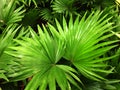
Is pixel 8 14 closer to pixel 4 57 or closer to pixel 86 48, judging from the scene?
pixel 4 57

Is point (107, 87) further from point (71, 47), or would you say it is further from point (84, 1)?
point (84, 1)

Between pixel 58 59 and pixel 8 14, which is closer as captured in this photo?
pixel 58 59

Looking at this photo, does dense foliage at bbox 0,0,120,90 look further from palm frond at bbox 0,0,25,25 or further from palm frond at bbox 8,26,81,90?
palm frond at bbox 0,0,25,25

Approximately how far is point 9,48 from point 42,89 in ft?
1.34

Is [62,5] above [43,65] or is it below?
above

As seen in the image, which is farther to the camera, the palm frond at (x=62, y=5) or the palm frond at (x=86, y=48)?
the palm frond at (x=62, y=5)

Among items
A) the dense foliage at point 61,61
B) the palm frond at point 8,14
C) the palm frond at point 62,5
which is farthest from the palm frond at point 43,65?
the palm frond at point 62,5

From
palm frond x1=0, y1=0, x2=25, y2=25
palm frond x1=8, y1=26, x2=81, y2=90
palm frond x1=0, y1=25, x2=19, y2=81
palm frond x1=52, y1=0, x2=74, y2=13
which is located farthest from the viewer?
palm frond x1=52, y1=0, x2=74, y2=13

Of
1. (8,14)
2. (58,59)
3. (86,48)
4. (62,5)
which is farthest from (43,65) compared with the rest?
(62,5)

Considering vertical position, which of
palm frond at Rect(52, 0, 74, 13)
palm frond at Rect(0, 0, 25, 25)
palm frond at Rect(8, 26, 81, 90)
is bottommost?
palm frond at Rect(8, 26, 81, 90)

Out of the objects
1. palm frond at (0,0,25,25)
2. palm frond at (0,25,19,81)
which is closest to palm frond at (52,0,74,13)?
palm frond at (0,0,25,25)

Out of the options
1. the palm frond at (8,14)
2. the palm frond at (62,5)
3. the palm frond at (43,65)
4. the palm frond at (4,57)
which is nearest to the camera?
the palm frond at (43,65)

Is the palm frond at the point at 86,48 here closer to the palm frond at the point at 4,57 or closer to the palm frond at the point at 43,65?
the palm frond at the point at 43,65

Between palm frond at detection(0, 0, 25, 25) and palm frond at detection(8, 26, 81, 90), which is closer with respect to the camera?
palm frond at detection(8, 26, 81, 90)
